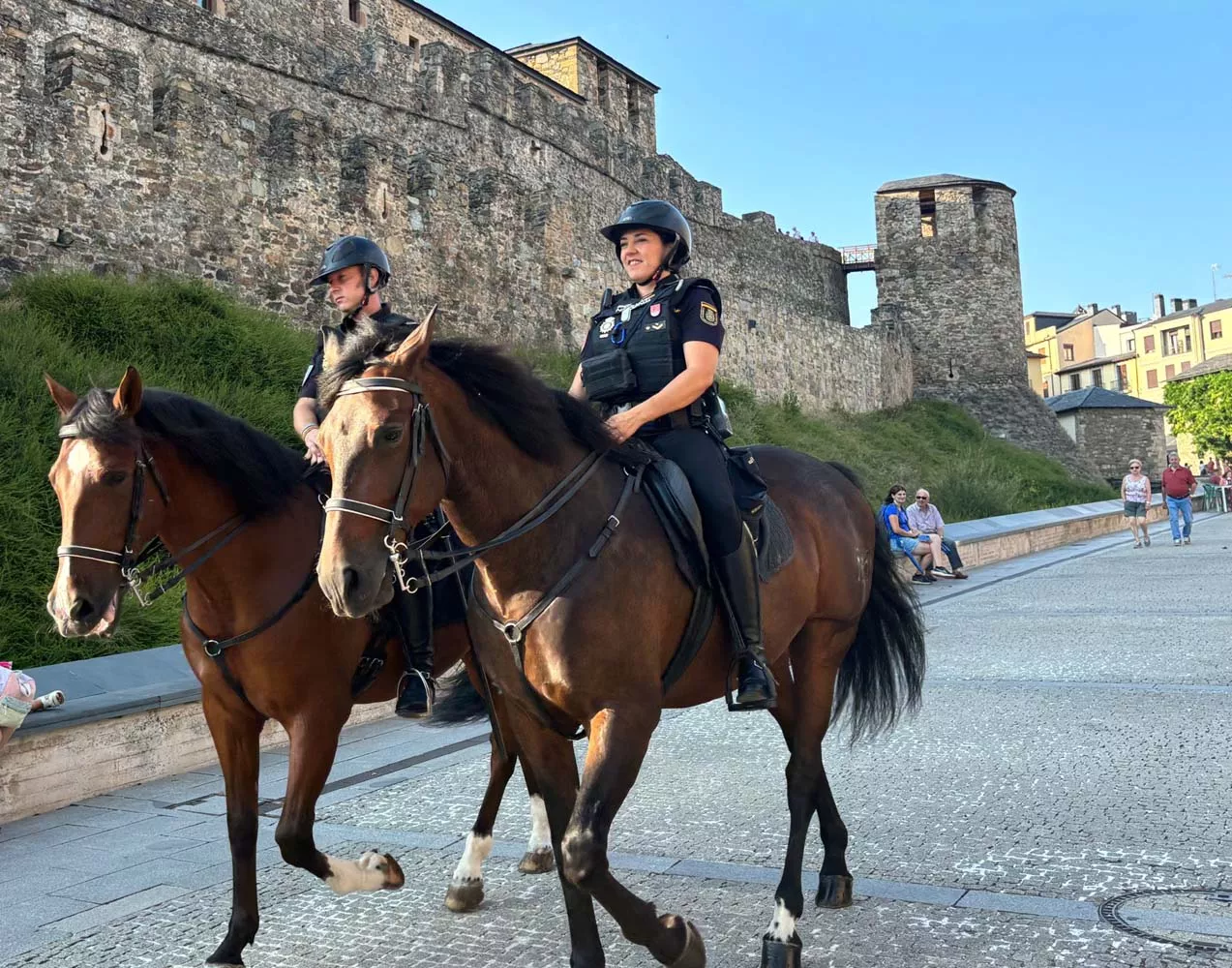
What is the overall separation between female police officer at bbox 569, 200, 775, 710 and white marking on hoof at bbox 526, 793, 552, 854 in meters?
1.33

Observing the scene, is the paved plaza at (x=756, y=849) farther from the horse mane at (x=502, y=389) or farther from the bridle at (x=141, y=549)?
the horse mane at (x=502, y=389)

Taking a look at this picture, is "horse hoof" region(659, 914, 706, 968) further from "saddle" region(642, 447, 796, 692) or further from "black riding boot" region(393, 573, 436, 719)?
"black riding boot" region(393, 573, 436, 719)

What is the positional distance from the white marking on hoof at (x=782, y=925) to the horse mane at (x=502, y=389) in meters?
1.57

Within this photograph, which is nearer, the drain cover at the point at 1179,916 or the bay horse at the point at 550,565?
the bay horse at the point at 550,565

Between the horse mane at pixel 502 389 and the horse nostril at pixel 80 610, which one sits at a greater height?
the horse mane at pixel 502 389

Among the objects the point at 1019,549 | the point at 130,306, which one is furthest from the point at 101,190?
the point at 1019,549

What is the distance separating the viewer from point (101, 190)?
14320 mm

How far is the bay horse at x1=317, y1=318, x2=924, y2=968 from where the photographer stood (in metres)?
2.82

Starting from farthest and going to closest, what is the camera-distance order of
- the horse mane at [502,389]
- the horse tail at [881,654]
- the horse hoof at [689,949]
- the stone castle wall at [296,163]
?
the stone castle wall at [296,163], the horse tail at [881,654], the horse hoof at [689,949], the horse mane at [502,389]

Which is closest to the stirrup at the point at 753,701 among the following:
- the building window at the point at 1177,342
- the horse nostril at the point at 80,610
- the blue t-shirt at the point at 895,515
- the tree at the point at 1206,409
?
the horse nostril at the point at 80,610

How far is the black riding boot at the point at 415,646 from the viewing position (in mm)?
4211

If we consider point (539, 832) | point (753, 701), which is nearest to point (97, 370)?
point (539, 832)

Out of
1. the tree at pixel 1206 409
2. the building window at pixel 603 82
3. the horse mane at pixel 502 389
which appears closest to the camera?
the horse mane at pixel 502 389

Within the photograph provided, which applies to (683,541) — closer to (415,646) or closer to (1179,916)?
(415,646)
